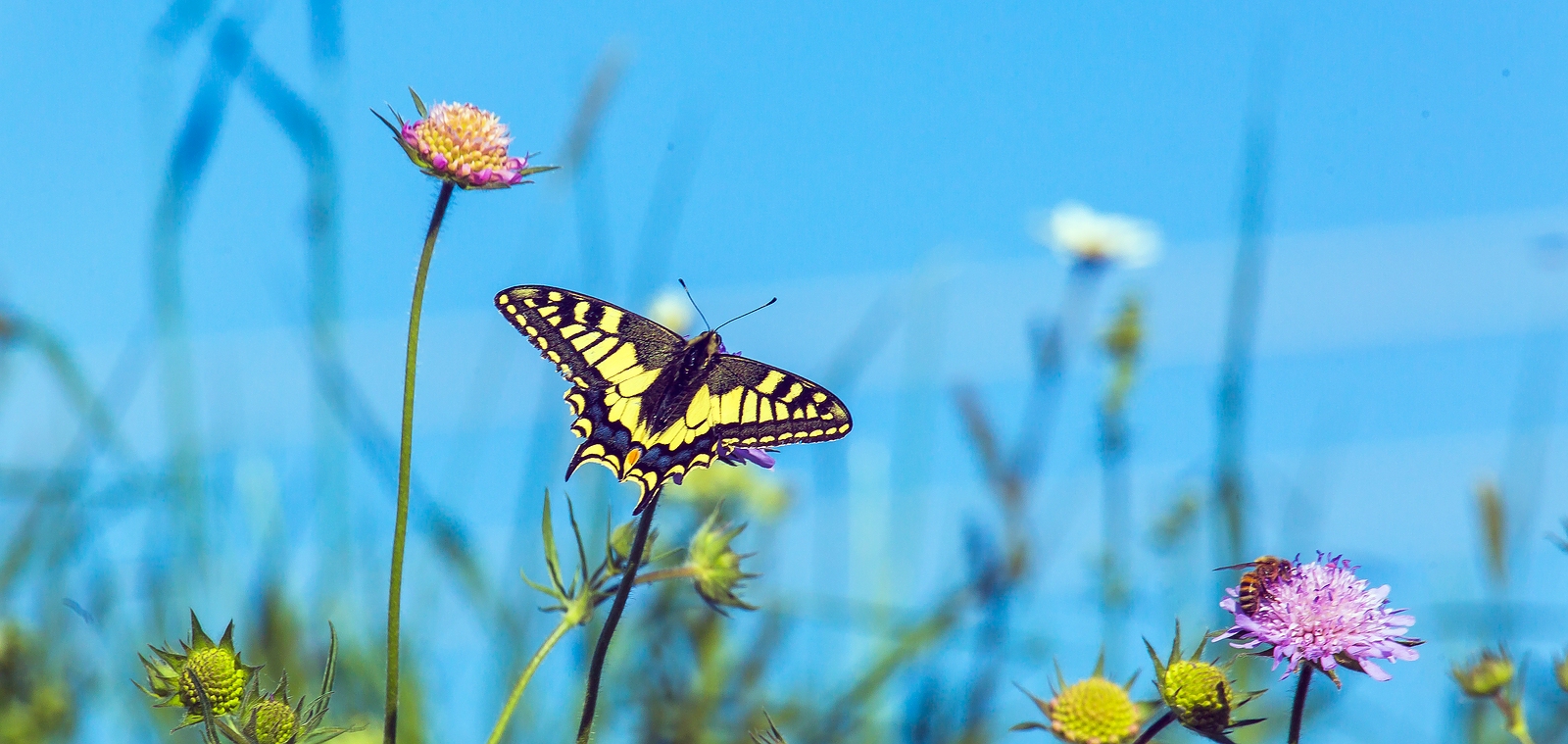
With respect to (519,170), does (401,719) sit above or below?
below

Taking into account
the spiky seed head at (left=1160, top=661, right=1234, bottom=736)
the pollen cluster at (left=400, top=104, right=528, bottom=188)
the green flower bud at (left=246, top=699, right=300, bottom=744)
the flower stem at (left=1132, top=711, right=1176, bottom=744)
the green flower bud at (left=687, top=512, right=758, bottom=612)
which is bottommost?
the green flower bud at (left=246, top=699, right=300, bottom=744)

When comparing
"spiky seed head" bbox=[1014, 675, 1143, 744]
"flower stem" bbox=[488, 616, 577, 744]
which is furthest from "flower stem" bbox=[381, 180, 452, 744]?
"spiky seed head" bbox=[1014, 675, 1143, 744]

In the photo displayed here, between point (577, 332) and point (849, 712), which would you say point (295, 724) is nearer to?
point (577, 332)

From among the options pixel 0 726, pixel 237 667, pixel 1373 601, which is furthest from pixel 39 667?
pixel 1373 601

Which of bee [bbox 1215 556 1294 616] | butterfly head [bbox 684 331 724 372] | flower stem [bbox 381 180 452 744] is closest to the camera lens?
flower stem [bbox 381 180 452 744]

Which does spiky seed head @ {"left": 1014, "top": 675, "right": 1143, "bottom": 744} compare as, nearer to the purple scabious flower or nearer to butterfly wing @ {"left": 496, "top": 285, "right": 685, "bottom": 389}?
the purple scabious flower

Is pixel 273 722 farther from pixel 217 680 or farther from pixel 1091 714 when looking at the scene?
pixel 1091 714
